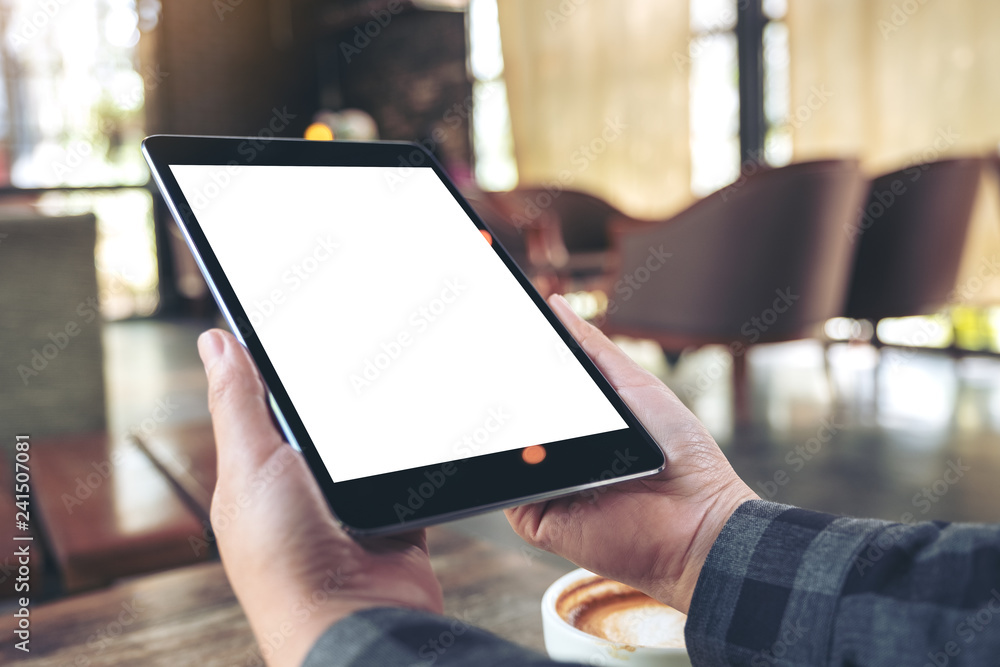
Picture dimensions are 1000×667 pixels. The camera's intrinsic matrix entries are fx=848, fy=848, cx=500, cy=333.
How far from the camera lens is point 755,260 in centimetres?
284

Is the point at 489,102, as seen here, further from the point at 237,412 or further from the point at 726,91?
the point at 237,412

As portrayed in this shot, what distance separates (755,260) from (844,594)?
256 cm

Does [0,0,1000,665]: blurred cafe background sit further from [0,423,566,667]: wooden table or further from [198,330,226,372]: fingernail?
[198,330,226,372]: fingernail

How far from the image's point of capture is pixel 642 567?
22.0 inches

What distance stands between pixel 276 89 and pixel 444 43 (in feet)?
6.49

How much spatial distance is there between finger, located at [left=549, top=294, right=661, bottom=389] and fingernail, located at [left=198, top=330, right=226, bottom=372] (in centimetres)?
24

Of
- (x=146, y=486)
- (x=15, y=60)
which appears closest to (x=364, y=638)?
(x=146, y=486)

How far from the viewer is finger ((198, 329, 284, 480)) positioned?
422 mm

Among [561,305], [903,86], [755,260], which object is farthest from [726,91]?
[561,305]

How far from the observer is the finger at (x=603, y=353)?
0.60 meters

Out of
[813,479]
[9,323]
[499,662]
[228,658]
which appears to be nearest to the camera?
[499,662]

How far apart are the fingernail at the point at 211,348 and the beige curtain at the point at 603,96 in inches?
201

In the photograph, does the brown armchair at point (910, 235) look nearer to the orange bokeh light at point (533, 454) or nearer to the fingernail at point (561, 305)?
the fingernail at point (561, 305)

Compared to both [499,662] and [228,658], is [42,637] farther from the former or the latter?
[499,662]
